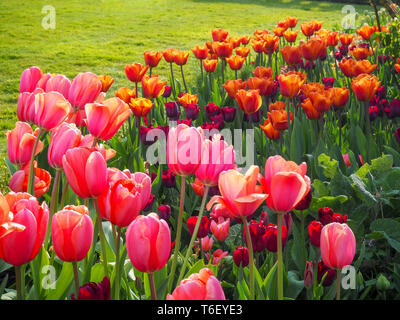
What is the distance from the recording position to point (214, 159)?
123cm

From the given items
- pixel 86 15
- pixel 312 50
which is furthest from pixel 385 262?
pixel 86 15

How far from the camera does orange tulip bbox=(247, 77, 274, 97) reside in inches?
116

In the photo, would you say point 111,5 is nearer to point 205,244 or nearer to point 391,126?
point 391,126

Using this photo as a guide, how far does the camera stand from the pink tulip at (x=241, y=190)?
1.04 meters

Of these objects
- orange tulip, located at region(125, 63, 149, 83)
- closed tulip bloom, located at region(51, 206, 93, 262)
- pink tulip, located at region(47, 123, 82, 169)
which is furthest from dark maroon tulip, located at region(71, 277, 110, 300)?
orange tulip, located at region(125, 63, 149, 83)

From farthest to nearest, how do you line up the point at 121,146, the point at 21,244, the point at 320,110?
1. the point at 121,146
2. the point at 320,110
3. the point at 21,244

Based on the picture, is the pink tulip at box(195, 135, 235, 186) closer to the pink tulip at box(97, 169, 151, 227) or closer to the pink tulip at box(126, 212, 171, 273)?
the pink tulip at box(97, 169, 151, 227)

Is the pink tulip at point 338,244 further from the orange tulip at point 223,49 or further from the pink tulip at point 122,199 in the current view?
the orange tulip at point 223,49

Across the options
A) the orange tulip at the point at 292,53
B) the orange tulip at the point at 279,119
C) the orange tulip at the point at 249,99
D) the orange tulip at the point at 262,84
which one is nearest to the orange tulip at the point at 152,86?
the orange tulip at the point at 262,84

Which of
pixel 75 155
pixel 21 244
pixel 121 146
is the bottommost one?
→ pixel 121 146

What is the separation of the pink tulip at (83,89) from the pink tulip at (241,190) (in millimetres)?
959

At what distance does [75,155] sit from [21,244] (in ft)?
0.74
